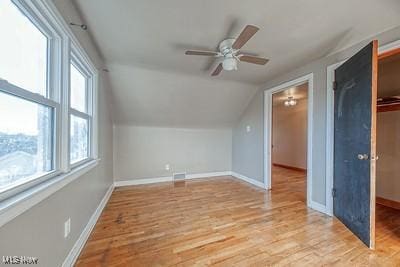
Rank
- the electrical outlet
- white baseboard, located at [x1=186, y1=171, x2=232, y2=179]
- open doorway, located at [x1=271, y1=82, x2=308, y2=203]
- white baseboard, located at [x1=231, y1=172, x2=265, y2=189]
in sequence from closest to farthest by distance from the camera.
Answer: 1. the electrical outlet
2. white baseboard, located at [x1=231, y1=172, x2=265, y2=189]
3. white baseboard, located at [x1=186, y1=171, x2=232, y2=179]
4. open doorway, located at [x1=271, y1=82, x2=308, y2=203]

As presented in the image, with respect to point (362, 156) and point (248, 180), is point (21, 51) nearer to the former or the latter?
point (362, 156)

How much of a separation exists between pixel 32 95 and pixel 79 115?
830 mm

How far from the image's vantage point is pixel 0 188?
87 centimetres

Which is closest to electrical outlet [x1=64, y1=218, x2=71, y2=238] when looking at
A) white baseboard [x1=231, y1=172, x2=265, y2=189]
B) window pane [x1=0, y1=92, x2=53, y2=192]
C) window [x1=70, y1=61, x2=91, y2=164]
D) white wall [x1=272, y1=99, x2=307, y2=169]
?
window pane [x1=0, y1=92, x2=53, y2=192]

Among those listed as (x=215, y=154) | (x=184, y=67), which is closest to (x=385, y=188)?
(x=215, y=154)

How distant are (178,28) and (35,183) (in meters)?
1.82

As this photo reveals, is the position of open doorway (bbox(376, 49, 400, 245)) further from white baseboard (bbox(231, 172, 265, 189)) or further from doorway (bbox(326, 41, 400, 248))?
white baseboard (bbox(231, 172, 265, 189))

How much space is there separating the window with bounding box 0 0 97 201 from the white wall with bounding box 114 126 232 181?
2284 millimetres

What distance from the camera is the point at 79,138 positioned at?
6.61 ft

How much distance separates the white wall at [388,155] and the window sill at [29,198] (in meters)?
4.17

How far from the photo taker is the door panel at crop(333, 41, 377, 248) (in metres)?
1.73

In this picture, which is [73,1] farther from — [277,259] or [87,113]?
[277,259]

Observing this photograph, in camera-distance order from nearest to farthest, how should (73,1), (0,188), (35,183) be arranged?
(0,188) < (35,183) < (73,1)

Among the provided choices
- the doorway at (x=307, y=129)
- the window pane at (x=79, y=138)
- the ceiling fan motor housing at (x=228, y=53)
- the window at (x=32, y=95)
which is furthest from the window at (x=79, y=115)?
the doorway at (x=307, y=129)
